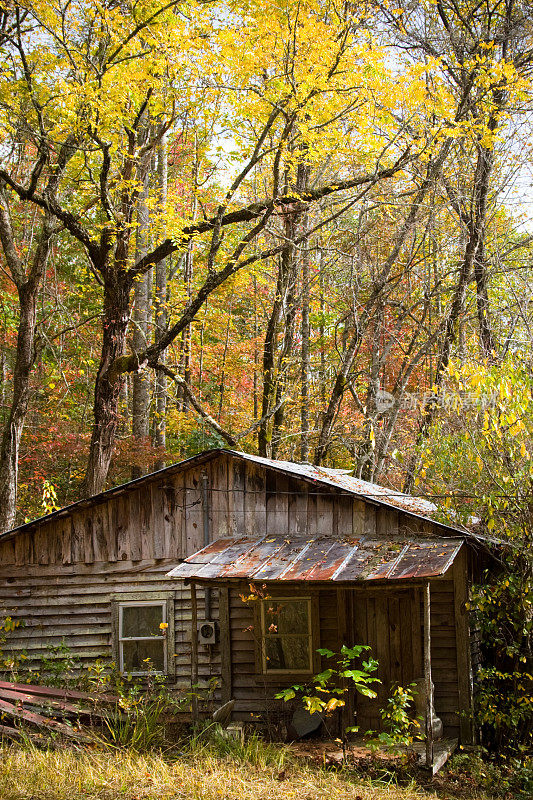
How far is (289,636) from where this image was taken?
1112 centimetres

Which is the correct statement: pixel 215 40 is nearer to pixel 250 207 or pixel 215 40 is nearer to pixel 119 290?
pixel 250 207

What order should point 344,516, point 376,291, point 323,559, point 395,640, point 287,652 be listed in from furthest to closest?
1. point 376,291
2. point 287,652
3. point 344,516
4. point 395,640
5. point 323,559

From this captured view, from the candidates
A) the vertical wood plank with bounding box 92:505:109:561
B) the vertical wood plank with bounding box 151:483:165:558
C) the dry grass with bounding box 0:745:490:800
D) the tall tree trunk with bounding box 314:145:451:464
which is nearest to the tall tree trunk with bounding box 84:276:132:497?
the vertical wood plank with bounding box 92:505:109:561

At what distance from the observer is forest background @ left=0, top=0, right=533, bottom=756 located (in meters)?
10.4

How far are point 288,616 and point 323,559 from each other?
2116mm

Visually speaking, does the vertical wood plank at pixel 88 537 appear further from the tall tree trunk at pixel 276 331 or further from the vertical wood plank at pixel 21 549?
the tall tree trunk at pixel 276 331

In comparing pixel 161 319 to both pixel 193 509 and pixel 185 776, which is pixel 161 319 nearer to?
pixel 193 509

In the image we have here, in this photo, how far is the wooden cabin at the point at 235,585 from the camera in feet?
32.8

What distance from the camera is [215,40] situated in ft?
42.9

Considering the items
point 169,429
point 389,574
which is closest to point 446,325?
point 169,429

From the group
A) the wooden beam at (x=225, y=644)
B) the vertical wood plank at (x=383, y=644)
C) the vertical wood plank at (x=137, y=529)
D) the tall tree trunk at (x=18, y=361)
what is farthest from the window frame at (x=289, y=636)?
the tall tree trunk at (x=18, y=361)

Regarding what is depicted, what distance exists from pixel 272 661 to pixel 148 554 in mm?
2517

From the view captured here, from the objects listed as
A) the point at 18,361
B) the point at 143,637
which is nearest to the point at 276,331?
the point at 18,361

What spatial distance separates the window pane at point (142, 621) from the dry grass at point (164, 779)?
2.94 metres
